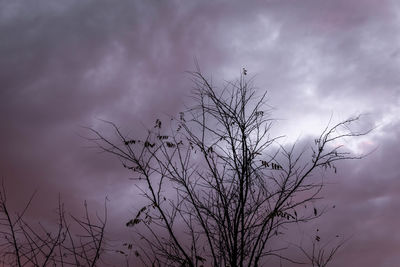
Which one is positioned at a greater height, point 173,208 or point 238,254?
point 173,208

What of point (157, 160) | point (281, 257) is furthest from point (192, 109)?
point (281, 257)

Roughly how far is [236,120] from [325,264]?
13.2ft

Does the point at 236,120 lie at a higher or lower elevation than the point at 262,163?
higher

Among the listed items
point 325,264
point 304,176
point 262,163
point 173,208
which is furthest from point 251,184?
point 325,264

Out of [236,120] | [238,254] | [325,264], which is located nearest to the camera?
[238,254]

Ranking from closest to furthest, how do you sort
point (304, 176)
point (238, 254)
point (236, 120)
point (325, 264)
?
point (238, 254) < point (304, 176) < point (236, 120) < point (325, 264)

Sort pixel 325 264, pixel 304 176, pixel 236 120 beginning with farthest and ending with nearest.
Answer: pixel 325 264 → pixel 236 120 → pixel 304 176

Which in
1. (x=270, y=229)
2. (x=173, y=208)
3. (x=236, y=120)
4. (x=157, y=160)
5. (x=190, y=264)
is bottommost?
(x=190, y=264)

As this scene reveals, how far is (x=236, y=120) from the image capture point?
8172mm

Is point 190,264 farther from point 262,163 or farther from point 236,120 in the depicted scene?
point 236,120

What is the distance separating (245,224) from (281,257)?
0.85m

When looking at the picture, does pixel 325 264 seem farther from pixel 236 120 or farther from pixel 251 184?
pixel 236 120

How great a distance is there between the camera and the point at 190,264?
7.11 m

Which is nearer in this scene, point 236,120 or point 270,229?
point 270,229
